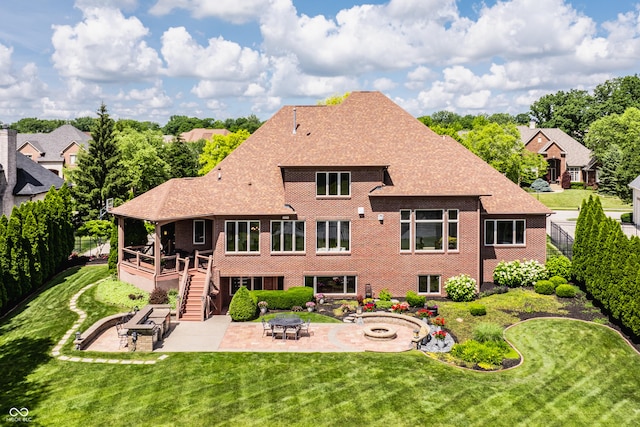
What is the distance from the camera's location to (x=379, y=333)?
845 inches

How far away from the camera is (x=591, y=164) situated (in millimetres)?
73062

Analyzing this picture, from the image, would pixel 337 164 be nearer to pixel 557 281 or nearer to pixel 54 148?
pixel 557 281

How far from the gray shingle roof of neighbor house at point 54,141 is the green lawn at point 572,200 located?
65.2 metres

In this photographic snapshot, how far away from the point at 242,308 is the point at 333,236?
6.44 meters

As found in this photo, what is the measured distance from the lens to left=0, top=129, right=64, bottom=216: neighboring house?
41094mm

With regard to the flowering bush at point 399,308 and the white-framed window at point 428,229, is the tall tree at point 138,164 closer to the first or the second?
the white-framed window at point 428,229

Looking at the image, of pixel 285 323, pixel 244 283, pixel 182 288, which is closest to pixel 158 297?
pixel 182 288

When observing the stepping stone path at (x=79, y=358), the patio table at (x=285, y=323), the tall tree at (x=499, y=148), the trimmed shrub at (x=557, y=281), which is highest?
the tall tree at (x=499, y=148)

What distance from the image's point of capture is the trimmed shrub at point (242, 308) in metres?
24.1

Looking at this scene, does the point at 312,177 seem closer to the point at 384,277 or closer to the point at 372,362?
the point at 384,277

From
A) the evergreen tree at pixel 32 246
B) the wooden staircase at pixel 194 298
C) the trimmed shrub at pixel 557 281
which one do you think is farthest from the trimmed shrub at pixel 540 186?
the evergreen tree at pixel 32 246

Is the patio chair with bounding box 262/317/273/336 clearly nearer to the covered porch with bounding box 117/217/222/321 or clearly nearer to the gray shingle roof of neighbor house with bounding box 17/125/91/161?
the covered porch with bounding box 117/217/222/321

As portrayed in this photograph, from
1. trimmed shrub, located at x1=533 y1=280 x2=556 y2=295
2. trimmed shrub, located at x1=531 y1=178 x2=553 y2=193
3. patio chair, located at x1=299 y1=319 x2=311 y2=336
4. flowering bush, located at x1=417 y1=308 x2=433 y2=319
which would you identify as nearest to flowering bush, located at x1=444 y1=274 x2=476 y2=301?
flowering bush, located at x1=417 y1=308 x2=433 y2=319

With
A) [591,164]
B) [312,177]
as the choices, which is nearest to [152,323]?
[312,177]
